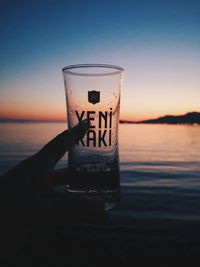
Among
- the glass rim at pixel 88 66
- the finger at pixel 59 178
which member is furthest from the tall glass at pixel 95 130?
the finger at pixel 59 178

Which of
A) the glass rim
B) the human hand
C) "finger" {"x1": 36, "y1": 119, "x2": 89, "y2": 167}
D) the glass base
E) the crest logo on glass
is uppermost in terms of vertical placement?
the glass rim

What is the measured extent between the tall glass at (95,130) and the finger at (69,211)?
0.64 feet

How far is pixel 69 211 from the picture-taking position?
1.23 metres

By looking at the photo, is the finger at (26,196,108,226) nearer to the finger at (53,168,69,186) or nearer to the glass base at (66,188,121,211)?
the glass base at (66,188,121,211)

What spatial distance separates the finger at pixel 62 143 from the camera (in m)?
1.51

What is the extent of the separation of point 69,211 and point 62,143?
515 millimetres

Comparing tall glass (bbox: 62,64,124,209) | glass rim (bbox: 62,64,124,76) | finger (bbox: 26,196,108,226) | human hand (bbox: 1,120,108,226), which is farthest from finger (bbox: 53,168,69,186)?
glass rim (bbox: 62,64,124,76)

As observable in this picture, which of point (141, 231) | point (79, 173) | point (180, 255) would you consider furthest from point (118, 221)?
point (79, 173)

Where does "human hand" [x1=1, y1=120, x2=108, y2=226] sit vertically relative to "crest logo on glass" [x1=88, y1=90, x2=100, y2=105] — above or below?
below

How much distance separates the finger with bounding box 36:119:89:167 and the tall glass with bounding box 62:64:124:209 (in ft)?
0.11

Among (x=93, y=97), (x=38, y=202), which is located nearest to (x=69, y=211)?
(x=38, y=202)

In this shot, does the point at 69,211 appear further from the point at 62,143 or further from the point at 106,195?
the point at 62,143

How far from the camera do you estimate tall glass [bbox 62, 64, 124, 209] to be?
1490mm

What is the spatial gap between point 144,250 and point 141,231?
2.00ft
